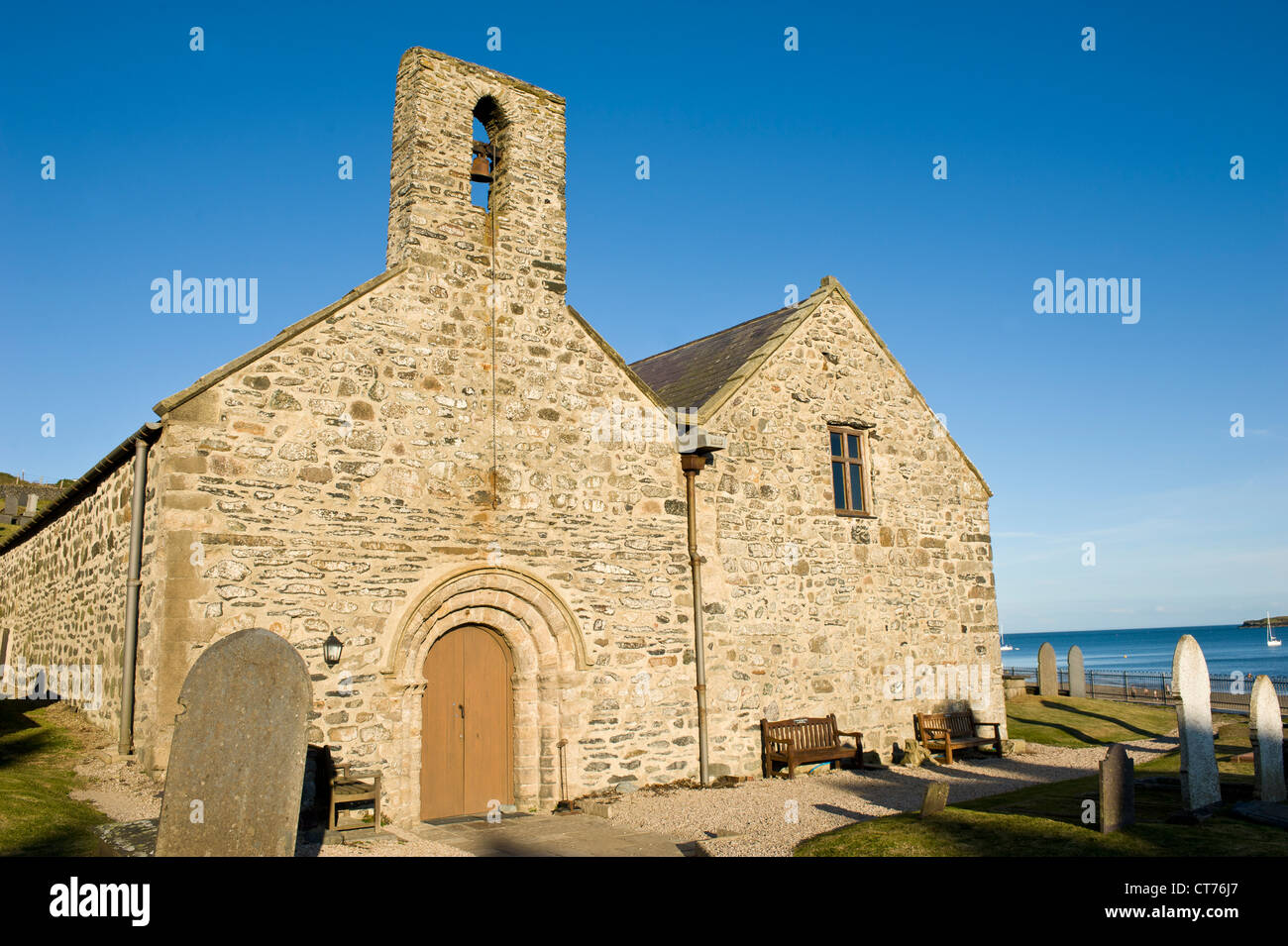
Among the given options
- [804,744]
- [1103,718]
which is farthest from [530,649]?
[1103,718]

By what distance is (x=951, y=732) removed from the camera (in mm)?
17312

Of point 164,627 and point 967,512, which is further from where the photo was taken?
point 967,512

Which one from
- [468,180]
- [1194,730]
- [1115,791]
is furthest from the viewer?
[468,180]

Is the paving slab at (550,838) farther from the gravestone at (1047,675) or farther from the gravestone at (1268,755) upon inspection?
the gravestone at (1047,675)

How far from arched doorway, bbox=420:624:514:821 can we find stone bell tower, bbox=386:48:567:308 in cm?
509

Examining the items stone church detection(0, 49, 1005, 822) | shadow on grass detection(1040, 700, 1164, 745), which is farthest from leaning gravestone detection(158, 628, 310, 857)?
shadow on grass detection(1040, 700, 1164, 745)

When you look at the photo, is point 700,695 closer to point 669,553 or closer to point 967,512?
point 669,553

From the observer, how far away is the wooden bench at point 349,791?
32.9ft

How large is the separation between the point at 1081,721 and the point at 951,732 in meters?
6.21

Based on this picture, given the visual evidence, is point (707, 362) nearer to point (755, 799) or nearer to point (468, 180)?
point (468, 180)

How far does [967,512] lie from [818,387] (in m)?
4.71

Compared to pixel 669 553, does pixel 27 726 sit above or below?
below
